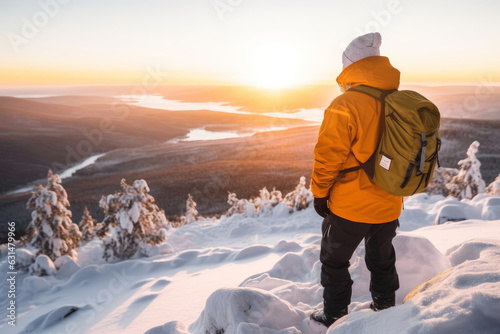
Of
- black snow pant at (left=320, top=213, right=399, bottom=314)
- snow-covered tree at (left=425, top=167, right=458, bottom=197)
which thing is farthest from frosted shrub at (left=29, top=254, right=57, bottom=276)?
snow-covered tree at (left=425, top=167, right=458, bottom=197)

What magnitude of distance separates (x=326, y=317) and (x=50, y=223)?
13.9 m

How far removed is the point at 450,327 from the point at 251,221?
500 inches

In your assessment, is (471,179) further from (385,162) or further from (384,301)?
(385,162)

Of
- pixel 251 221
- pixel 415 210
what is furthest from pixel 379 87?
pixel 251 221

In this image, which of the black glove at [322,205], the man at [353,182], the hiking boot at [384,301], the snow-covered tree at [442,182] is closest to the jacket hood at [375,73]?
the man at [353,182]

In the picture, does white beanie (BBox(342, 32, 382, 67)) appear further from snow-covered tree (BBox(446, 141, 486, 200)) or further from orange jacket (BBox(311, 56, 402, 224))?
snow-covered tree (BBox(446, 141, 486, 200))

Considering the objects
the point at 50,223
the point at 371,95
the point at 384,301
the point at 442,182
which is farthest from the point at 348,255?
the point at 442,182

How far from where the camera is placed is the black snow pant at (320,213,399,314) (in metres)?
2.54

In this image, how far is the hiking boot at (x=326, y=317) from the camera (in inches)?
112

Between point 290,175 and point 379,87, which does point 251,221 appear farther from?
point 290,175

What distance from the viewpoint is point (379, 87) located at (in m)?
2.30

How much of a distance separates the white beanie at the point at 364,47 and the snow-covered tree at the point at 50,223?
1364 centimetres

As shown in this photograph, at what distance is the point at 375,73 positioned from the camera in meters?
2.28

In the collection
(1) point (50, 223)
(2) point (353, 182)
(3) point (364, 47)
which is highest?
(3) point (364, 47)
